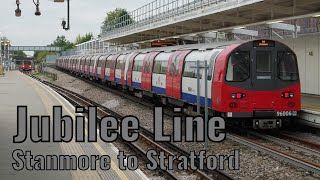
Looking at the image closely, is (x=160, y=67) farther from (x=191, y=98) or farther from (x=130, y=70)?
(x=130, y=70)

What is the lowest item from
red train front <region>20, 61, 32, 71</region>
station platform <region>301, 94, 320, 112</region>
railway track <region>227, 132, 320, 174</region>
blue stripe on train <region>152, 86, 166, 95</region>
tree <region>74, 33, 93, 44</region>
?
railway track <region>227, 132, 320, 174</region>

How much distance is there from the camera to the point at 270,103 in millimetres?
12930

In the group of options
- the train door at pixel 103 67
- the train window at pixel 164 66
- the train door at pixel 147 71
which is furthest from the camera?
the train door at pixel 103 67

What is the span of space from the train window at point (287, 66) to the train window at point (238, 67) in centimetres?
91

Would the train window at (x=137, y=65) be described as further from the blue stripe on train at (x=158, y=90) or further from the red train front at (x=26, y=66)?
the red train front at (x=26, y=66)

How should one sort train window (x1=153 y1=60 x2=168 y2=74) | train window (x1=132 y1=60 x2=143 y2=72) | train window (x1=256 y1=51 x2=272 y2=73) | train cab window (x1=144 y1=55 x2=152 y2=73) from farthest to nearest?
train window (x1=132 y1=60 x2=143 y2=72) → train cab window (x1=144 y1=55 x2=152 y2=73) → train window (x1=153 y1=60 x2=168 y2=74) → train window (x1=256 y1=51 x2=272 y2=73)

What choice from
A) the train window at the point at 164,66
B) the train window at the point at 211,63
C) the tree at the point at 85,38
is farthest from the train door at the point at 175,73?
the tree at the point at 85,38

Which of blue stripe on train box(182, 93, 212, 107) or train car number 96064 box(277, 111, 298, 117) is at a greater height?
blue stripe on train box(182, 93, 212, 107)

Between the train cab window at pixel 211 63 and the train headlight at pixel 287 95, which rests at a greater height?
the train cab window at pixel 211 63

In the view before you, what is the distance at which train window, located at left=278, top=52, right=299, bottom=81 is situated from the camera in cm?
1305

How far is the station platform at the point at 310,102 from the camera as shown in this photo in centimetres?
1438

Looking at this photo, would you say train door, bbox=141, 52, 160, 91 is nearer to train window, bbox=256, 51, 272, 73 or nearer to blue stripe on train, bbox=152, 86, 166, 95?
blue stripe on train, bbox=152, 86, 166, 95

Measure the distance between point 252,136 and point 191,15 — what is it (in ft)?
35.5

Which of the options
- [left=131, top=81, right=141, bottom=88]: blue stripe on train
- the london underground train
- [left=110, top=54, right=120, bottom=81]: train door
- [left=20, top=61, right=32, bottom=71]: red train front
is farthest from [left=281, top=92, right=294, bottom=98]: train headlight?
[left=20, top=61, right=32, bottom=71]: red train front
